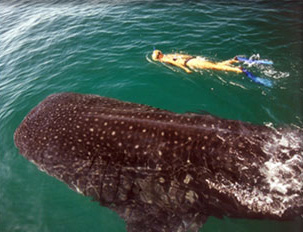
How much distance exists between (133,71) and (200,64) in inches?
120

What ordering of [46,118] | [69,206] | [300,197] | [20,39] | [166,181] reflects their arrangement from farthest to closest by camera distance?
[20,39]
[69,206]
[46,118]
[166,181]
[300,197]

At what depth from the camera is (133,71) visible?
1134 centimetres

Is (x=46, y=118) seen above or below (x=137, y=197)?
above

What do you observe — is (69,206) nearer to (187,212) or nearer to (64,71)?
(187,212)

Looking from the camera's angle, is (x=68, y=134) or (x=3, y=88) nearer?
(x=68, y=134)

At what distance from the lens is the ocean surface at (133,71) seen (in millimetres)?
7039

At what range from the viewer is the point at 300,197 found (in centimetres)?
479

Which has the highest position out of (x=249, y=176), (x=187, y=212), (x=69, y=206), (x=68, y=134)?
(x=68, y=134)

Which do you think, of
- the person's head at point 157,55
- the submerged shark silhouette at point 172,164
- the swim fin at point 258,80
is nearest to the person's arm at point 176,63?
the person's head at point 157,55

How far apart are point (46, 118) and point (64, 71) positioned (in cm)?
642

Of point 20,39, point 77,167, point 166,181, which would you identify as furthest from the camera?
→ point 20,39

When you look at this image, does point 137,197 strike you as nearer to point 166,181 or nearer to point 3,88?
point 166,181

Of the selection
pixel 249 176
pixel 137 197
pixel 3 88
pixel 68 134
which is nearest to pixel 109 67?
pixel 3 88

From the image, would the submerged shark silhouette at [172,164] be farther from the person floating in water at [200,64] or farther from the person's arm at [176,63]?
the person's arm at [176,63]
